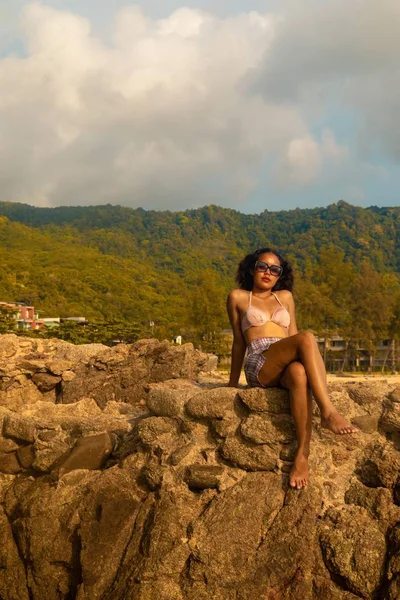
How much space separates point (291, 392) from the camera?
164 inches

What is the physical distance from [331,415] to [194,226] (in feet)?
426

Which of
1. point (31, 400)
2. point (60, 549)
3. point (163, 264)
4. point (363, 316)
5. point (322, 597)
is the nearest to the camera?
point (322, 597)

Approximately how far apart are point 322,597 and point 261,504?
0.69 metres

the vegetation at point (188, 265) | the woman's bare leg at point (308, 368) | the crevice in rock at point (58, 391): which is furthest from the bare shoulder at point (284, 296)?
the vegetation at point (188, 265)

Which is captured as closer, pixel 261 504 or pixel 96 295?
pixel 261 504

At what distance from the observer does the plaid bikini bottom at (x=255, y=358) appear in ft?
→ 14.7

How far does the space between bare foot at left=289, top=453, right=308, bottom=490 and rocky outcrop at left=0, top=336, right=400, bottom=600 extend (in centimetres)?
9

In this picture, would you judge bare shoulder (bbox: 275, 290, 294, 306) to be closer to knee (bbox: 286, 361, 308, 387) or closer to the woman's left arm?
the woman's left arm

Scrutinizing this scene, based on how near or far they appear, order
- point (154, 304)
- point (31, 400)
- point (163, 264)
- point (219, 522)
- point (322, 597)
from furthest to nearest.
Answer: point (163, 264) < point (154, 304) < point (31, 400) < point (219, 522) < point (322, 597)

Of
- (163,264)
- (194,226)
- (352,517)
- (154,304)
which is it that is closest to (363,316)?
(154,304)

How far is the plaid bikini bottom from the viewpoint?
448 centimetres

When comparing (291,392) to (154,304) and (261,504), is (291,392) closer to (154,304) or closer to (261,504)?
(261,504)

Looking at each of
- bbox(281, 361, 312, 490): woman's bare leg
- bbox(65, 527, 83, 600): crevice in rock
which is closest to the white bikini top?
bbox(281, 361, 312, 490): woman's bare leg

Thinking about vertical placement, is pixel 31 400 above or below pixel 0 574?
above
